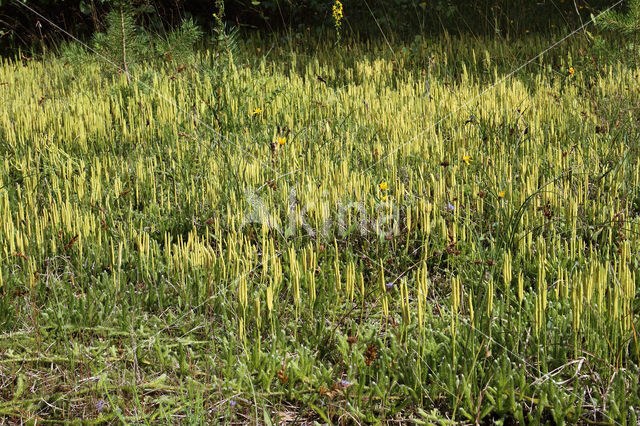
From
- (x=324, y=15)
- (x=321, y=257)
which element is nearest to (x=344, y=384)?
(x=321, y=257)

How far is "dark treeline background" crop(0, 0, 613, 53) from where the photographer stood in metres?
7.22

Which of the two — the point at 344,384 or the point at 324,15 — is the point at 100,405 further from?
the point at 324,15

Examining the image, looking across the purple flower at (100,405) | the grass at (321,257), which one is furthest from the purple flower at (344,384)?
the purple flower at (100,405)

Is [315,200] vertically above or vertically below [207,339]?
above

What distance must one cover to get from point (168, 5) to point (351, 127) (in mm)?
5101

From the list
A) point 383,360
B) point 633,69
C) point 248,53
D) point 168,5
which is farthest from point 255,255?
point 168,5

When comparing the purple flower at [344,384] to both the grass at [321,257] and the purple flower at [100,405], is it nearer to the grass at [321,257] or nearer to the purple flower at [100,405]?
the grass at [321,257]

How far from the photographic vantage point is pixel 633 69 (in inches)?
188

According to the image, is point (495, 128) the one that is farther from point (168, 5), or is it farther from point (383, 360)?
point (168, 5)

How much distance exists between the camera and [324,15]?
7.56 meters

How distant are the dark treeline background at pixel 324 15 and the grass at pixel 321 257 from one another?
9.90 feet

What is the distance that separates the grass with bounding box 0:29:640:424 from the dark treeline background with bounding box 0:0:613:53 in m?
3.02

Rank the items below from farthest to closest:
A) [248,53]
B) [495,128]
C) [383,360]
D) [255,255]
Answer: [248,53], [495,128], [255,255], [383,360]

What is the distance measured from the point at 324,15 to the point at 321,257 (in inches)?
226
